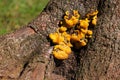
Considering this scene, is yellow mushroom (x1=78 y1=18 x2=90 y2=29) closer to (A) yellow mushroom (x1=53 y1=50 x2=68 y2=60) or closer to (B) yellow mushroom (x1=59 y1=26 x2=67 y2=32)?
(B) yellow mushroom (x1=59 y1=26 x2=67 y2=32)

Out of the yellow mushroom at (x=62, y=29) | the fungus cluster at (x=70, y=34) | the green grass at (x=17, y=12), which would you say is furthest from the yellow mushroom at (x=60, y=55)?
the green grass at (x=17, y=12)

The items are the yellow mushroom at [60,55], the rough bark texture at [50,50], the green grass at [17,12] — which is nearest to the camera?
the rough bark texture at [50,50]

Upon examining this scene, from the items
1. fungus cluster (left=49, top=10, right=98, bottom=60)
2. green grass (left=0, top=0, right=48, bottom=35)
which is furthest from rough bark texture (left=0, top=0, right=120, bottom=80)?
green grass (left=0, top=0, right=48, bottom=35)

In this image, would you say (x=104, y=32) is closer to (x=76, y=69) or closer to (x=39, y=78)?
(x=76, y=69)

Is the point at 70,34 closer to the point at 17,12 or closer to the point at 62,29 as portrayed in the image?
the point at 62,29

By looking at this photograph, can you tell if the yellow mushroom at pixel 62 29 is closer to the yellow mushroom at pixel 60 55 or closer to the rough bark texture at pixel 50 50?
the rough bark texture at pixel 50 50
